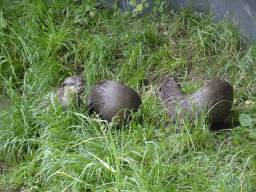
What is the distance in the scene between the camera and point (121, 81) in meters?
3.77

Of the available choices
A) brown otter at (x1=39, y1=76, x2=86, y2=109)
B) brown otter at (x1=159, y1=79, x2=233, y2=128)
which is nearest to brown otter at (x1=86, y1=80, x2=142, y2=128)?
brown otter at (x1=39, y1=76, x2=86, y2=109)

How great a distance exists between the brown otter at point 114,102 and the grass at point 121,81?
0.11 meters

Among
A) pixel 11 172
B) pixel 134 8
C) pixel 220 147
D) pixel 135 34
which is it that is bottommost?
pixel 11 172

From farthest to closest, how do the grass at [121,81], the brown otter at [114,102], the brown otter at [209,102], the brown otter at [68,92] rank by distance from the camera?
the brown otter at [68,92]
the brown otter at [114,102]
the brown otter at [209,102]
the grass at [121,81]

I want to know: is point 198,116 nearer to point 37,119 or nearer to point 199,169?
point 199,169

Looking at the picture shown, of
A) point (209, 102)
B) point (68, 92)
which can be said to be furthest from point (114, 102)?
point (209, 102)

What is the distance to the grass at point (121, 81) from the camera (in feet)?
7.66

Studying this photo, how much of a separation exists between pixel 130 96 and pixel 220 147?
96 cm

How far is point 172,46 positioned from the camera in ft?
13.1

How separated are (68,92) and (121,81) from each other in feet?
3.16

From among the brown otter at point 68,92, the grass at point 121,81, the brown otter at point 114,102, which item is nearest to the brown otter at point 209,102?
the grass at point 121,81

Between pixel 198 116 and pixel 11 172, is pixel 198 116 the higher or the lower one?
the higher one

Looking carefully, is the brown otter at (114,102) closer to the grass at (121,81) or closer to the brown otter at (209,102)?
the grass at (121,81)

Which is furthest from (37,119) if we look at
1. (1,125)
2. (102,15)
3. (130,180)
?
(102,15)
